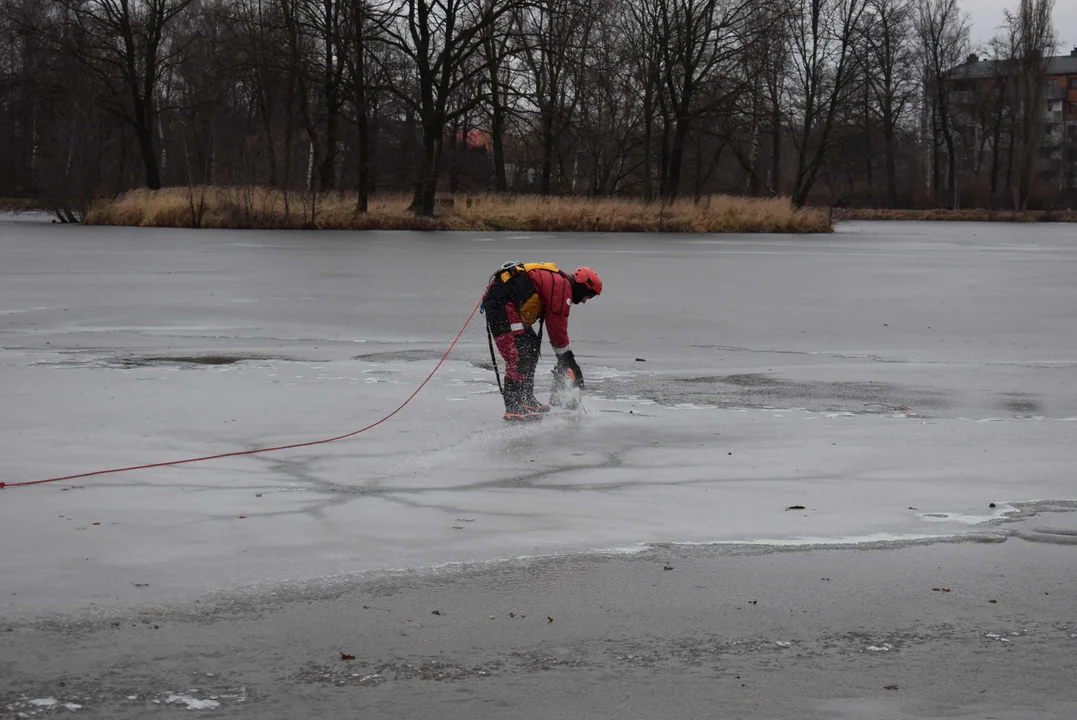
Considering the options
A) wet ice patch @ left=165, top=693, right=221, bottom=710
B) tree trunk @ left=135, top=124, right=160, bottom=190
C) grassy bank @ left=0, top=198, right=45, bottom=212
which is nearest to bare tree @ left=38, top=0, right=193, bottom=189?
tree trunk @ left=135, top=124, right=160, bottom=190

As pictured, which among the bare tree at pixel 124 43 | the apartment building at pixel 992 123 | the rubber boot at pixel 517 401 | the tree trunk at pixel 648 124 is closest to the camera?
the rubber boot at pixel 517 401

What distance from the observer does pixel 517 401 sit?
8312mm

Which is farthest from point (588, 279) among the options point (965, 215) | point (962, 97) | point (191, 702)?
point (962, 97)

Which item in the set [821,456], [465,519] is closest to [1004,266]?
[821,456]

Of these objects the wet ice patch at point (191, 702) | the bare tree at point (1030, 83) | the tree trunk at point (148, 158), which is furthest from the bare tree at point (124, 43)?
the wet ice patch at point (191, 702)

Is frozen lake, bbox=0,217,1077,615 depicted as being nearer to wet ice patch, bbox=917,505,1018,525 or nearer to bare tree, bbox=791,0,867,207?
wet ice patch, bbox=917,505,1018,525

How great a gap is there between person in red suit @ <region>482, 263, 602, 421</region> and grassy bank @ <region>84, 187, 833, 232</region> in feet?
90.7

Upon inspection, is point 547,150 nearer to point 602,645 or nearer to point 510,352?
point 510,352

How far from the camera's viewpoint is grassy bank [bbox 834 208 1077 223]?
2574 inches

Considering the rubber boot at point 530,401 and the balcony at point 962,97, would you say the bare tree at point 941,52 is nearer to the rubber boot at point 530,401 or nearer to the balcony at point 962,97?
the balcony at point 962,97

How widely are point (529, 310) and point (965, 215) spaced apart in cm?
6231

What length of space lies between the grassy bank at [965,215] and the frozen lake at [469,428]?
50.1m

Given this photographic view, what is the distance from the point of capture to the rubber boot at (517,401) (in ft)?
27.0

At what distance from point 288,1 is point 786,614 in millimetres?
36647
